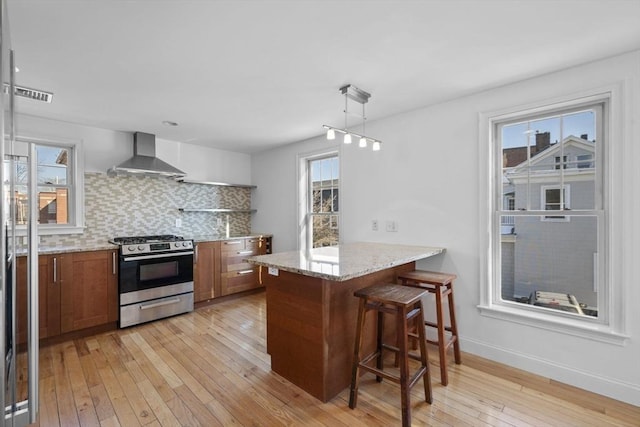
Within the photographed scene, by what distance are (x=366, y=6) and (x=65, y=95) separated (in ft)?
9.02

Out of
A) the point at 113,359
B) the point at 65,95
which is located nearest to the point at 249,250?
the point at 113,359

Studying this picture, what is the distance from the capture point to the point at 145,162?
380 cm

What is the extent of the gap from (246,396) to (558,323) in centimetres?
238

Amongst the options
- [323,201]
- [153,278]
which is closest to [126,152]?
[153,278]

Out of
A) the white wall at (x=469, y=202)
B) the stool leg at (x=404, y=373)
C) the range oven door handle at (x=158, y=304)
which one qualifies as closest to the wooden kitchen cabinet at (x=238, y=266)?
the range oven door handle at (x=158, y=304)

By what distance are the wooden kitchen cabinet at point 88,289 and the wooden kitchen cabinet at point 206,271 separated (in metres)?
0.89

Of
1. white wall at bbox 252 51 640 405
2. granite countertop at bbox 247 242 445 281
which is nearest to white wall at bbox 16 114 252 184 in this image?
white wall at bbox 252 51 640 405

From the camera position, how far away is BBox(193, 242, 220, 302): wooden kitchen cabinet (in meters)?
3.95

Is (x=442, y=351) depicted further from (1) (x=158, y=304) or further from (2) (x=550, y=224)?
(1) (x=158, y=304)

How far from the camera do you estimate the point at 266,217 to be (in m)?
4.98

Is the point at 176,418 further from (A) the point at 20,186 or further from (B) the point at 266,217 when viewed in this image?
(B) the point at 266,217

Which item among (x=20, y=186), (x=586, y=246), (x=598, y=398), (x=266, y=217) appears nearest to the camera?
(x=20, y=186)

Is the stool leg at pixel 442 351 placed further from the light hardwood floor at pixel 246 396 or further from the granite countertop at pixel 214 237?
the granite countertop at pixel 214 237

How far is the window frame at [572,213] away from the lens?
2.06 metres
